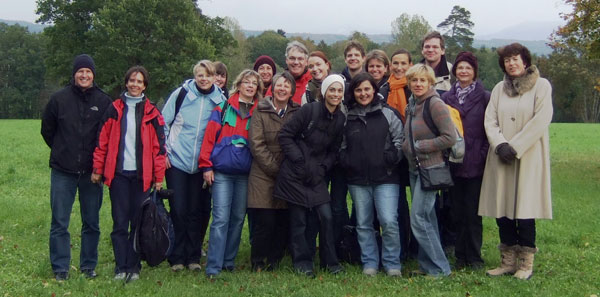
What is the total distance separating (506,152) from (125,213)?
4.41 m

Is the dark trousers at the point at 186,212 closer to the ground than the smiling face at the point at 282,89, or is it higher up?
closer to the ground

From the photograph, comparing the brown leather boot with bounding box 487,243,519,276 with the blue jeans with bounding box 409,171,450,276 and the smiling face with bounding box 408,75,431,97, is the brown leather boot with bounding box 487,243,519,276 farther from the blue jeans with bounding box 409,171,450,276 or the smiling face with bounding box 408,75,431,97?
the smiling face with bounding box 408,75,431,97

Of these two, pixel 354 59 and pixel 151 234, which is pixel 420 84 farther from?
pixel 151 234

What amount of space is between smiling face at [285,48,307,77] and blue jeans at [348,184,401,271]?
1.73m

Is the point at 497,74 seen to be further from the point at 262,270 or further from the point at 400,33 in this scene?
the point at 262,270

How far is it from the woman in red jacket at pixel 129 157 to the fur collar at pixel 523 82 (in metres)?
4.10

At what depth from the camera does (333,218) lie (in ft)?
24.1

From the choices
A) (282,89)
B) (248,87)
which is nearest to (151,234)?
(248,87)

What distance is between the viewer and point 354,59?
7.75 metres

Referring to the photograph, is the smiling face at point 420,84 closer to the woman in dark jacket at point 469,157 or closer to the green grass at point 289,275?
the woman in dark jacket at point 469,157

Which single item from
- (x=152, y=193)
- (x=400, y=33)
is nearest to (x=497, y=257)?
(x=152, y=193)

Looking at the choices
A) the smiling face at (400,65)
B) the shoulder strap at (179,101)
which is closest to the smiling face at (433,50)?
the smiling face at (400,65)

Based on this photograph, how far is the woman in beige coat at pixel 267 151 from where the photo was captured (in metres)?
6.87

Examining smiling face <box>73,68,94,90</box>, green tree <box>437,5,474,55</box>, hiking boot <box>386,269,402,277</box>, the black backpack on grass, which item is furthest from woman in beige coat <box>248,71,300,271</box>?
green tree <box>437,5,474,55</box>
